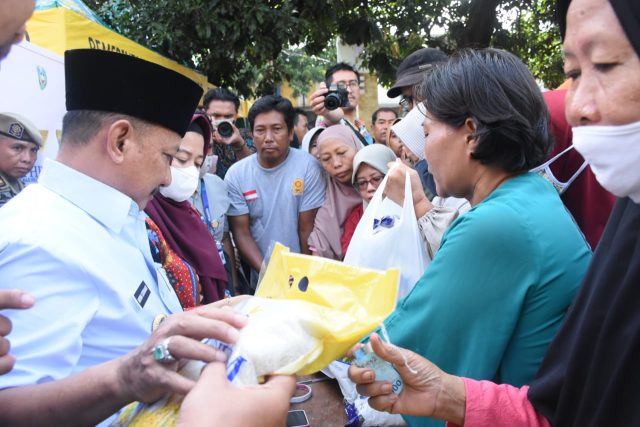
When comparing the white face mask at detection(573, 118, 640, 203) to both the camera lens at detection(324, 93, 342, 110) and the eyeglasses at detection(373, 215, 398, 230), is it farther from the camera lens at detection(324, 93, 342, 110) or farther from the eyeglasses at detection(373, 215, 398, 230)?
the camera lens at detection(324, 93, 342, 110)

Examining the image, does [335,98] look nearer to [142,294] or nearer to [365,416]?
[365,416]

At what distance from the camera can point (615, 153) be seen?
1.00m

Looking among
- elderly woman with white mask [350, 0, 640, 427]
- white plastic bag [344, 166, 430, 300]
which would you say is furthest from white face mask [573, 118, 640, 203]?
white plastic bag [344, 166, 430, 300]

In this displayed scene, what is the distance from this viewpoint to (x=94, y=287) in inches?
52.6

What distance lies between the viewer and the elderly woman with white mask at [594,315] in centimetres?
96

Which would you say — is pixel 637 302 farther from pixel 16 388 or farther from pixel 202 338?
pixel 16 388

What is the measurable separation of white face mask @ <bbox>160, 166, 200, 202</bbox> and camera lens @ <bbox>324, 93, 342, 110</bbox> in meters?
1.43

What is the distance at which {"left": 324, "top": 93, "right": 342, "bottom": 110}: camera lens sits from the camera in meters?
3.97

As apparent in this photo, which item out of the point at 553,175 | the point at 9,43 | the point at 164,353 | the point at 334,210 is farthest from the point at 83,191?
the point at 334,210

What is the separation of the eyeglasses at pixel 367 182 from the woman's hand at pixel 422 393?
6.63 feet

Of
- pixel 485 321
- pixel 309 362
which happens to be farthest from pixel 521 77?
pixel 309 362

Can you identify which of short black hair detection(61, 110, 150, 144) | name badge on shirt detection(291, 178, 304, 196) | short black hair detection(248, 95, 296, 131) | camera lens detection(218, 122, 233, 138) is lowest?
name badge on shirt detection(291, 178, 304, 196)

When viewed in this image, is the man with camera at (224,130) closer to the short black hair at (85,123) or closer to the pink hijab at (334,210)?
the pink hijab at (334,210)

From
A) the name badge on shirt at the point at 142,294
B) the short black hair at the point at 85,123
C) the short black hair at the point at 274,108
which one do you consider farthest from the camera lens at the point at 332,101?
the name badge on shirt at the point at 142,294
